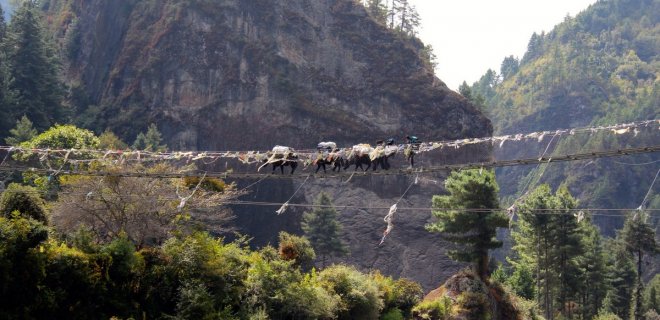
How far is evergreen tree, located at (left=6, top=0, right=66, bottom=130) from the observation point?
76.2 meters

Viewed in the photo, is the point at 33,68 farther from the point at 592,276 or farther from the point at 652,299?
the point at 652,299

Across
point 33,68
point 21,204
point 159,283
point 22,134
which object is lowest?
point 159,283

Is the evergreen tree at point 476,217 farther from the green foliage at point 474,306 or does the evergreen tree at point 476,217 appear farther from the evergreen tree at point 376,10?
the evergreen tree at point 376,10

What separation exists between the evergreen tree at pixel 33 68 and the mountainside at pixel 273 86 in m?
5.01

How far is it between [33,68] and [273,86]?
27.5 metres

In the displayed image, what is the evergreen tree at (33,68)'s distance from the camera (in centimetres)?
7619

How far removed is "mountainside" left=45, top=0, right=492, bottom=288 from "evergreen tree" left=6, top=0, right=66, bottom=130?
5011mm

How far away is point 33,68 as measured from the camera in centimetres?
7756

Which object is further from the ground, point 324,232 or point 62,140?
point 62,140

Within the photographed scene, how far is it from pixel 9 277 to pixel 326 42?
67586mm

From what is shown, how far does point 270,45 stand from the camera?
8750 centimetres

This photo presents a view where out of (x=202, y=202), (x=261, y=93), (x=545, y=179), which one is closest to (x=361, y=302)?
(x=202, y=202)

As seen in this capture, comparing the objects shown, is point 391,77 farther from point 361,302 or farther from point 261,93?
point 361,302

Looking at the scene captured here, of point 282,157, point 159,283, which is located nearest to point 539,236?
point 282,157
